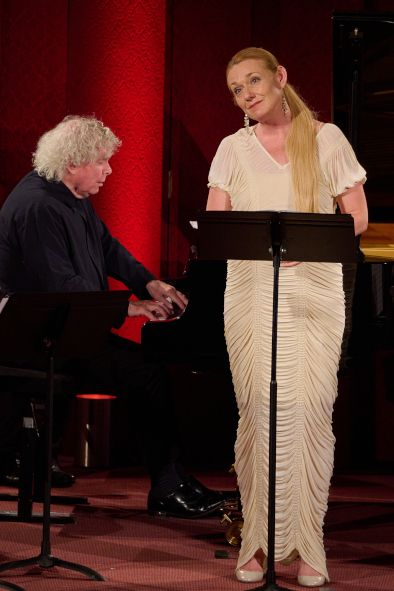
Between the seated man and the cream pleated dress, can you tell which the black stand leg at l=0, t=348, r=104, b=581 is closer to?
the cream pleated dress

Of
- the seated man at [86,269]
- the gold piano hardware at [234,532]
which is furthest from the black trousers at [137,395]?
the gold piano hardware at [234,532]

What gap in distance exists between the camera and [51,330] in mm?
3229

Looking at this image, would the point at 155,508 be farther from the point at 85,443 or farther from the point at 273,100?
the point at 273,100

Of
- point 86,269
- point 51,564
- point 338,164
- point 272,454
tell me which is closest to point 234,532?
point 51,564

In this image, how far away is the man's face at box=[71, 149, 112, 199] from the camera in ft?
14.6

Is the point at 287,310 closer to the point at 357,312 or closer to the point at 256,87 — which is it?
the point at 256,87

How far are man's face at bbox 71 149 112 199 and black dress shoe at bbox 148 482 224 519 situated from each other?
1259mm

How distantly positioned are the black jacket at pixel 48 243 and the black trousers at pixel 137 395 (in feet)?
0.99

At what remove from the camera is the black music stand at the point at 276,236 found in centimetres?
296

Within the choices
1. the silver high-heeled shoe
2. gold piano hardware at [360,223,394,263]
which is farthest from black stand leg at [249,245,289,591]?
gold piano hardware at [360,223,394,263]

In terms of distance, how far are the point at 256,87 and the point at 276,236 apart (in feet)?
1.71

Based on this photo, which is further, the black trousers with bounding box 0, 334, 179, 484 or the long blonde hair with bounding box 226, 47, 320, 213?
the black trousers with bounding box 0, 334, 179, 484

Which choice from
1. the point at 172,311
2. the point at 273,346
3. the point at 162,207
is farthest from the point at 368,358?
the point at 162,207

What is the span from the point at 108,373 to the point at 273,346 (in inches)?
59.3
